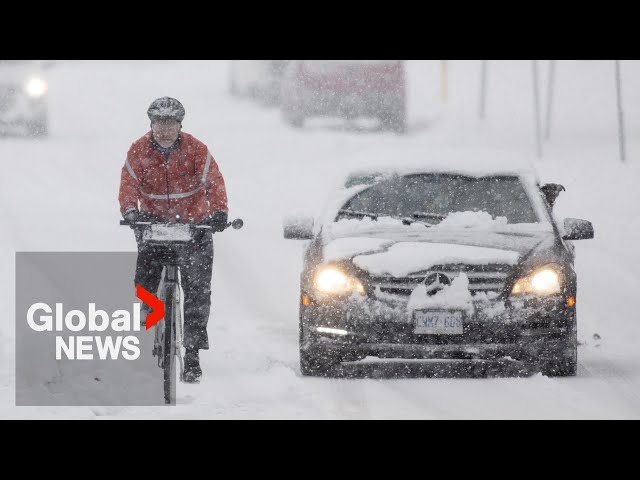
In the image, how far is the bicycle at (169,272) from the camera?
318 inches

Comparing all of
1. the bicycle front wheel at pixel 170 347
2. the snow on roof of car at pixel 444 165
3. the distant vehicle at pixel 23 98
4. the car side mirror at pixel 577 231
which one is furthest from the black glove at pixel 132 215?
the distant vehicle at pixel 23 98

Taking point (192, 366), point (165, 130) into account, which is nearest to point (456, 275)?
point (192, 366)

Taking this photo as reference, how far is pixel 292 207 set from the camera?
77.6ft

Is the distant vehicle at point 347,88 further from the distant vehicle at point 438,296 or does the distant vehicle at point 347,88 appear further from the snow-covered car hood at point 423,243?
the distant vehicle at point 438,296

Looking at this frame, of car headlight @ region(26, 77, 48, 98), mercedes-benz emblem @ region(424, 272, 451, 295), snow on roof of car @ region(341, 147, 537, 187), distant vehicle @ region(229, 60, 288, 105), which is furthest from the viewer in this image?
distant vehicle @ region(229, 60, 288, 105)

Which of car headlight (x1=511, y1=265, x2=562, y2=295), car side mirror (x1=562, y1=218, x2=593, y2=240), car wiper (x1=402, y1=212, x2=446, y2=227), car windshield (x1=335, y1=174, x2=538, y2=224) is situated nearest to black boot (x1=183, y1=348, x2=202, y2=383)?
→ car windshield (x1=335, y1=174, x2=538, y2=224)

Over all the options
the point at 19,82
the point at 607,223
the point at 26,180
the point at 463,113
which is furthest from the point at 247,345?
the point at 463,113

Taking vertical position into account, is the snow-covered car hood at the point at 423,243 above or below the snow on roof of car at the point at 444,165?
below

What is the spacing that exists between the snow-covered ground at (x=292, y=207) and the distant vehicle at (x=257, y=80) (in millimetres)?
781

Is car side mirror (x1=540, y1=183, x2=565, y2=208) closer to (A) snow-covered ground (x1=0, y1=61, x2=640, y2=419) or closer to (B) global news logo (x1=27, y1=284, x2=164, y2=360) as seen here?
(A) snow-covered ground (x1=0, y1=61, x2=640, y2=419)

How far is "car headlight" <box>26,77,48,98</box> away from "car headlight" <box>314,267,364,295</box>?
71.0ft

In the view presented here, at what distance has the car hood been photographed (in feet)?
28.7
